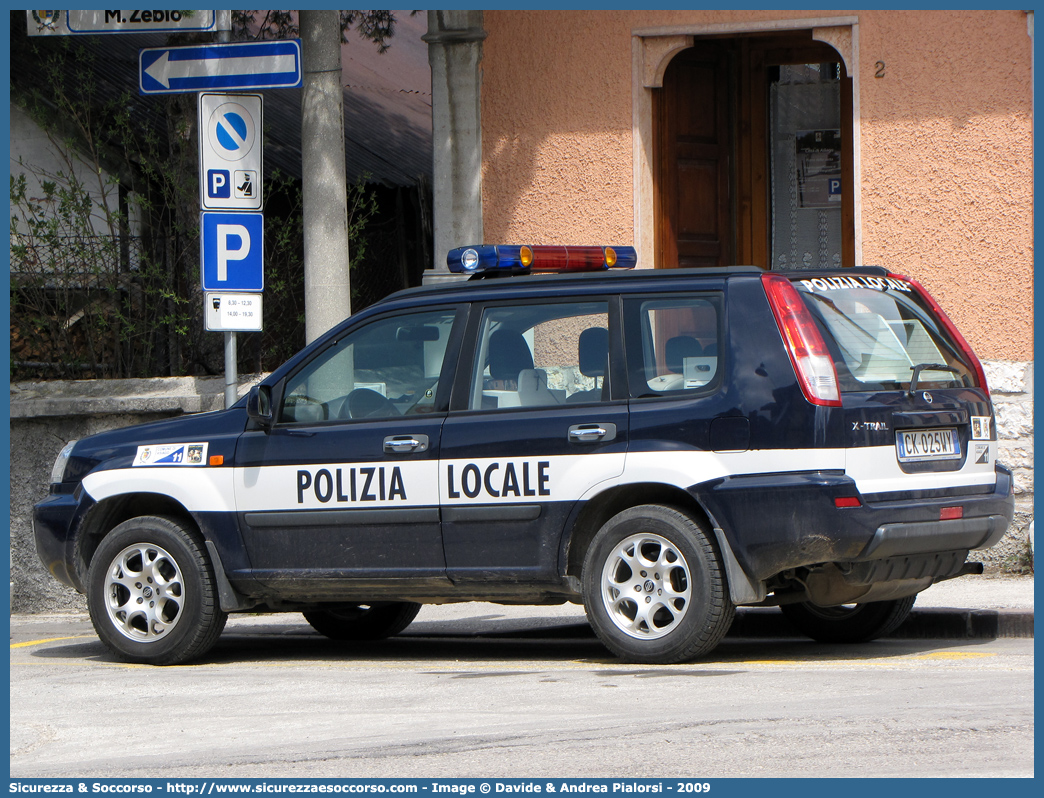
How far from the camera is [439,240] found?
457 inches

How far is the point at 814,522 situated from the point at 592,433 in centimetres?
106

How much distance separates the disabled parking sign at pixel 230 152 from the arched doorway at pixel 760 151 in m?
4.44

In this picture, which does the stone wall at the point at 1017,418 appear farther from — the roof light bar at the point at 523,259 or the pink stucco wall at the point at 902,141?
the roof light bar at the point at 523,259

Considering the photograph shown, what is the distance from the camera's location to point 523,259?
7.26m

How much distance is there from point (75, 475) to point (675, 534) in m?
3.30

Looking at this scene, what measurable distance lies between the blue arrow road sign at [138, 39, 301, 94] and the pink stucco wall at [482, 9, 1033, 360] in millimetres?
3116

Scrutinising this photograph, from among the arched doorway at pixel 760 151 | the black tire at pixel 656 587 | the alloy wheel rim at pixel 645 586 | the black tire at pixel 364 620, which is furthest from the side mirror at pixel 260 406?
the arched doorway at pixel 760 151

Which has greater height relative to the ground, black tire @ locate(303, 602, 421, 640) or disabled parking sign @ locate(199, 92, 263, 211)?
disabled parking sign @ locate(199, 92, 263, 211)

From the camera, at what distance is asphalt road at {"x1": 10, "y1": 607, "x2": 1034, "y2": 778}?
4.79 metres

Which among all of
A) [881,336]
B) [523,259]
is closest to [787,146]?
[523,259]

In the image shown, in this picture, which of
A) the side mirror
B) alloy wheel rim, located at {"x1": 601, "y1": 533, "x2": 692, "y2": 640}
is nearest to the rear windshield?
alloy wheel rim, located at {"x1": 601, "y1": 533, "x2": 692, "y2": 640}

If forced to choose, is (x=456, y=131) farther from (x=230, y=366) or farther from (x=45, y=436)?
(x=45, y=436)

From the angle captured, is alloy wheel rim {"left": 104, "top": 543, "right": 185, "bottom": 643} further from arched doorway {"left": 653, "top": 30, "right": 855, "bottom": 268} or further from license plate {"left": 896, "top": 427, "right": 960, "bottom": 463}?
arched doorway {"left": 653, "top": 30, "right": 855, "bottom": 268}
